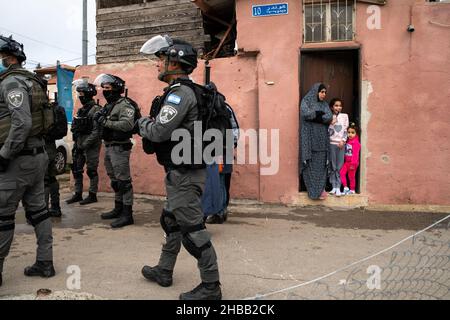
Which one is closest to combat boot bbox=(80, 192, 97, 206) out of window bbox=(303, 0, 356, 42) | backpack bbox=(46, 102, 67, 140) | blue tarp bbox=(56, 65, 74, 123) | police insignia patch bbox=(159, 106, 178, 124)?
backpack bbox=(46, 102, 67, 140)

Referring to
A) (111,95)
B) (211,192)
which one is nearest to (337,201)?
(211,192)

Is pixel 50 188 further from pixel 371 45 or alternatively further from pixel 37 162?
pixel 371 45

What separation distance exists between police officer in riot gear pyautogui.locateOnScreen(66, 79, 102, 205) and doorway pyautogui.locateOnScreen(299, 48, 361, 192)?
3453 mm

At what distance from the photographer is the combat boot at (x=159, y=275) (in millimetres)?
3596

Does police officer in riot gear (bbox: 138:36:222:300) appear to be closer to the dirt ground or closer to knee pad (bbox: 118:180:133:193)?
the dirt ground

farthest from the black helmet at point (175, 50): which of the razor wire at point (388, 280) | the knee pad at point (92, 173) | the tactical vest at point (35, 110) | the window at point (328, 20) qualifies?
the knee pad at point (92, 173)

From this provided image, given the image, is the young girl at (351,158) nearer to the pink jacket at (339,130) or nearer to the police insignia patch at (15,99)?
the pink jacket at (339,130)

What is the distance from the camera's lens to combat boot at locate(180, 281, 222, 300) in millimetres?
3217

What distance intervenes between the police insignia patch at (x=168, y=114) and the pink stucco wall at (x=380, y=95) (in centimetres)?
384

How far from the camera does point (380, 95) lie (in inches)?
255
